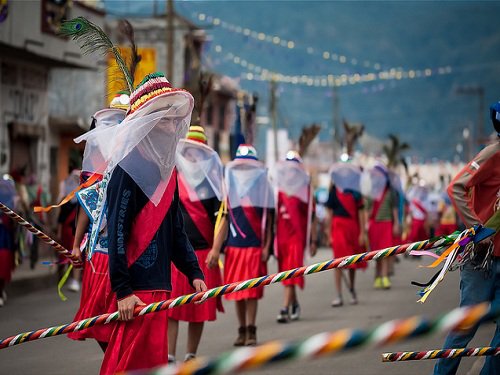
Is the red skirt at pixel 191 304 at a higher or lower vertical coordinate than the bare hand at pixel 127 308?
lower

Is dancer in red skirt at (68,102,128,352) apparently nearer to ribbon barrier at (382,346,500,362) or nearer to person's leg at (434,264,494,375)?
ribbon barrier at (382,346,500,362)

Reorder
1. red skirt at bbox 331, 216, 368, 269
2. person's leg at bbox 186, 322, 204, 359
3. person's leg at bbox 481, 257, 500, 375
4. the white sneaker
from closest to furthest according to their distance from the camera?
person's leg at bbox 481, 257, 500, 375
person's leg at bbox 186, 322, 204, 359
red skirt at bbox 331, 216, 368, 269
the white sneaker

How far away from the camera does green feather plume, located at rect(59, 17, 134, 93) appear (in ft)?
22.9

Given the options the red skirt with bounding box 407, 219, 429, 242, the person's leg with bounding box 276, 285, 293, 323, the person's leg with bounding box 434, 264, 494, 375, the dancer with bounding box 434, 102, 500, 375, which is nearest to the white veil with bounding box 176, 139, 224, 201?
the person's leg with bounding box 276, 285, 293, 323

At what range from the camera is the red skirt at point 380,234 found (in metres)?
18.2

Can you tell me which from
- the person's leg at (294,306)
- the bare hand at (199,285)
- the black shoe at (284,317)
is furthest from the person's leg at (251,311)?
the bare hand at (199,285)

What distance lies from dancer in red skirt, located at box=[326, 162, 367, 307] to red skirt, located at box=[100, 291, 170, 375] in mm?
9972

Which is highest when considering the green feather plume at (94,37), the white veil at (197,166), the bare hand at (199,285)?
the green feather plume at (94,37)

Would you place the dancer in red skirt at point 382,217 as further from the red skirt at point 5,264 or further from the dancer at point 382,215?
the red skirt at point 5,264

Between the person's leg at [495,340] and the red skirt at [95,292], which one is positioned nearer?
the person's leg at [495,340]

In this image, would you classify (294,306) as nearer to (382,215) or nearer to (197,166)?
(197,166)

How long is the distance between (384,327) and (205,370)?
61cm

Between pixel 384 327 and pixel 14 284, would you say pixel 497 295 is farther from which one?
pixel 14 284

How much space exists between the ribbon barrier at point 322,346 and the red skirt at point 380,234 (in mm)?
14908
